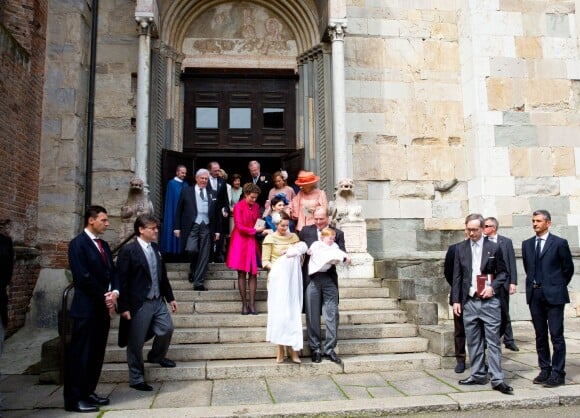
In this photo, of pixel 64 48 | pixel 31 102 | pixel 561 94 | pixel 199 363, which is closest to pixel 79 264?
pixel 199 363

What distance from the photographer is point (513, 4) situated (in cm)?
1071

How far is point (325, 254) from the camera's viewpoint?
6160 millimetres

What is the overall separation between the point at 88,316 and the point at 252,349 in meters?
2.17

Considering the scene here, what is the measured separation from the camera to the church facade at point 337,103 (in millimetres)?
9531

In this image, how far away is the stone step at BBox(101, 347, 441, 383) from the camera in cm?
574

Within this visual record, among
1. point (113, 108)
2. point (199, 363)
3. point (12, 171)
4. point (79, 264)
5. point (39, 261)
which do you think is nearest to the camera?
point (79, 264)

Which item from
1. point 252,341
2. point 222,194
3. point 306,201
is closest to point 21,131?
point 222,194

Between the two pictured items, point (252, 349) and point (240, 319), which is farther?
point (240, 319)

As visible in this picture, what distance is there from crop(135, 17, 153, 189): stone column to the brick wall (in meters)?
1.77

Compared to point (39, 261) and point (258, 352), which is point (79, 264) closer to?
point (258, 352)

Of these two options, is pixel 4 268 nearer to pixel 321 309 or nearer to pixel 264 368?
pixel 264 368

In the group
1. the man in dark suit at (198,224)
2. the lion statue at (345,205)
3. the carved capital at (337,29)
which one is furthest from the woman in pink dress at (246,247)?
the carved capital at (337,29)

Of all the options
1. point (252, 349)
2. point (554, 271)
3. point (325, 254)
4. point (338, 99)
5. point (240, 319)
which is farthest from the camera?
point (338, 99)

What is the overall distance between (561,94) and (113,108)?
9053 millimetres
